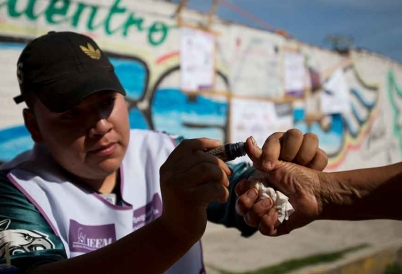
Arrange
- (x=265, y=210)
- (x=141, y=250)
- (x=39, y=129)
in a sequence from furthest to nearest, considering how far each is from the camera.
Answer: (x=39, y=129)
(x=265, y=210)
(x=141, y=250)

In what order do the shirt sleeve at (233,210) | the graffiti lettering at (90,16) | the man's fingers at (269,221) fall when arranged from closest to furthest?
the man's fingers at (269,221), the shirt sleeve at (233,210), the graffiti lettering at (90,16)

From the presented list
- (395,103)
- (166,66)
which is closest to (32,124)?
(166,66)

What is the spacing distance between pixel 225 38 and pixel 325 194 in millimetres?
4421

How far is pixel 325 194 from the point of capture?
1.24m

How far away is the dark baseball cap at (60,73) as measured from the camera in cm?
145

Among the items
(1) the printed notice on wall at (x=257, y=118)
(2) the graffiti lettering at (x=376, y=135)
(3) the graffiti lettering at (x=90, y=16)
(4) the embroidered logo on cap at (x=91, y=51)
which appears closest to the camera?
(4) the embroidered logo on cap at (x=91, y=51)

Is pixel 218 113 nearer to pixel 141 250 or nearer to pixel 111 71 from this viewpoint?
pixel 111 71

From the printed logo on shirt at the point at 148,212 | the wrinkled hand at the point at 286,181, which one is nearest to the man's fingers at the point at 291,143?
the wrinkled hand at the point at 286,181

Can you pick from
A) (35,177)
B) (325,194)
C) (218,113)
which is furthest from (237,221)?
(218,113)

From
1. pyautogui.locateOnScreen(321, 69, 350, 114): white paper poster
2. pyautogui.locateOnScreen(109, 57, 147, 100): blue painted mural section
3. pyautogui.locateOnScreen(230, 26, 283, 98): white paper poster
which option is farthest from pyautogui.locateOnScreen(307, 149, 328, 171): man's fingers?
pyautogui.locateOnScreen(321, 69, 350, 114): white paper poster

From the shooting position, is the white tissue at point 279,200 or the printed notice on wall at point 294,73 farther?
the printed notice on wall at point 294,73

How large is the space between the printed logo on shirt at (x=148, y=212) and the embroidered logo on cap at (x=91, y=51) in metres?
0.64

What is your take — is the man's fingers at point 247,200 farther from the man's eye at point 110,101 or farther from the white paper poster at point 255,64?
the white paper poster at point 255,64

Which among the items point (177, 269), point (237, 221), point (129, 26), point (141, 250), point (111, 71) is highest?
point (129, 26)
